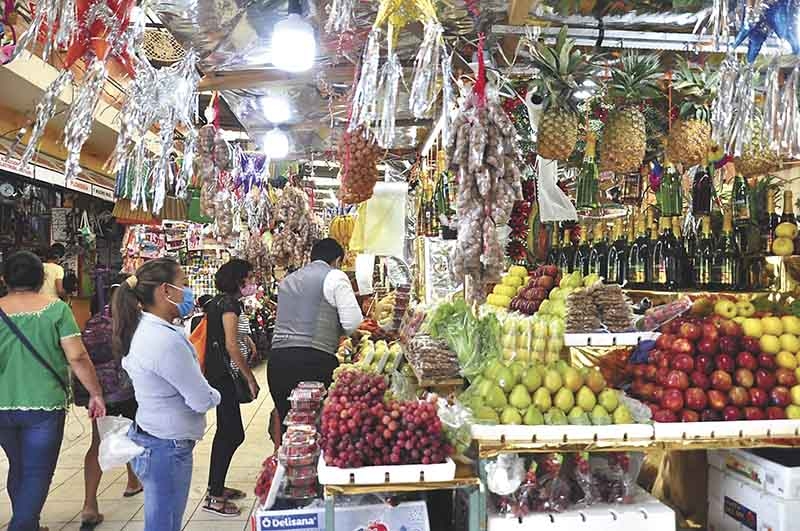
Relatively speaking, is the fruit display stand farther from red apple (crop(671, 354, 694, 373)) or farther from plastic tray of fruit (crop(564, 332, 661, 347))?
red apple (crop(671, 354, 694, 373))


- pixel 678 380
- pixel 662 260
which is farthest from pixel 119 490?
pixel 662 260

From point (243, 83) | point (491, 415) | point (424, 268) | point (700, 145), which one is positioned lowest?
point (491, 415)

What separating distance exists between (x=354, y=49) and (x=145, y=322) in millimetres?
1877

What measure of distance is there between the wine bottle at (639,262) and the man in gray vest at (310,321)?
2631 mm

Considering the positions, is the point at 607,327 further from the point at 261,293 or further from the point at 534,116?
the point at 261,293

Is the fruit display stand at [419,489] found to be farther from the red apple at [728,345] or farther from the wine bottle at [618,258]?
the wine bottle at [618,258]

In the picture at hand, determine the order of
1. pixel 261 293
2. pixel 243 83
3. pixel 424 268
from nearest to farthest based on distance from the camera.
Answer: pixel 243 83
pixel 424 268
pixel 261 293

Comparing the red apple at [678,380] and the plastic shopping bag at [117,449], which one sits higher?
the red apple at [678,380]

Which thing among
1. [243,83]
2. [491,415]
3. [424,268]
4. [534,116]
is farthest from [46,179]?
[491,415]

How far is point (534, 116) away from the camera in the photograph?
356 centimetres

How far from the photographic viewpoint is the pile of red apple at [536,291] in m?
3.66

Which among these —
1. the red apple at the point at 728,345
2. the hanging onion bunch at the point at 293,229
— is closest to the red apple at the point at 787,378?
the red apple at the point at 728,345

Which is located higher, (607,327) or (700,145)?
(700,145)

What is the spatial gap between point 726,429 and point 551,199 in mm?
1899
